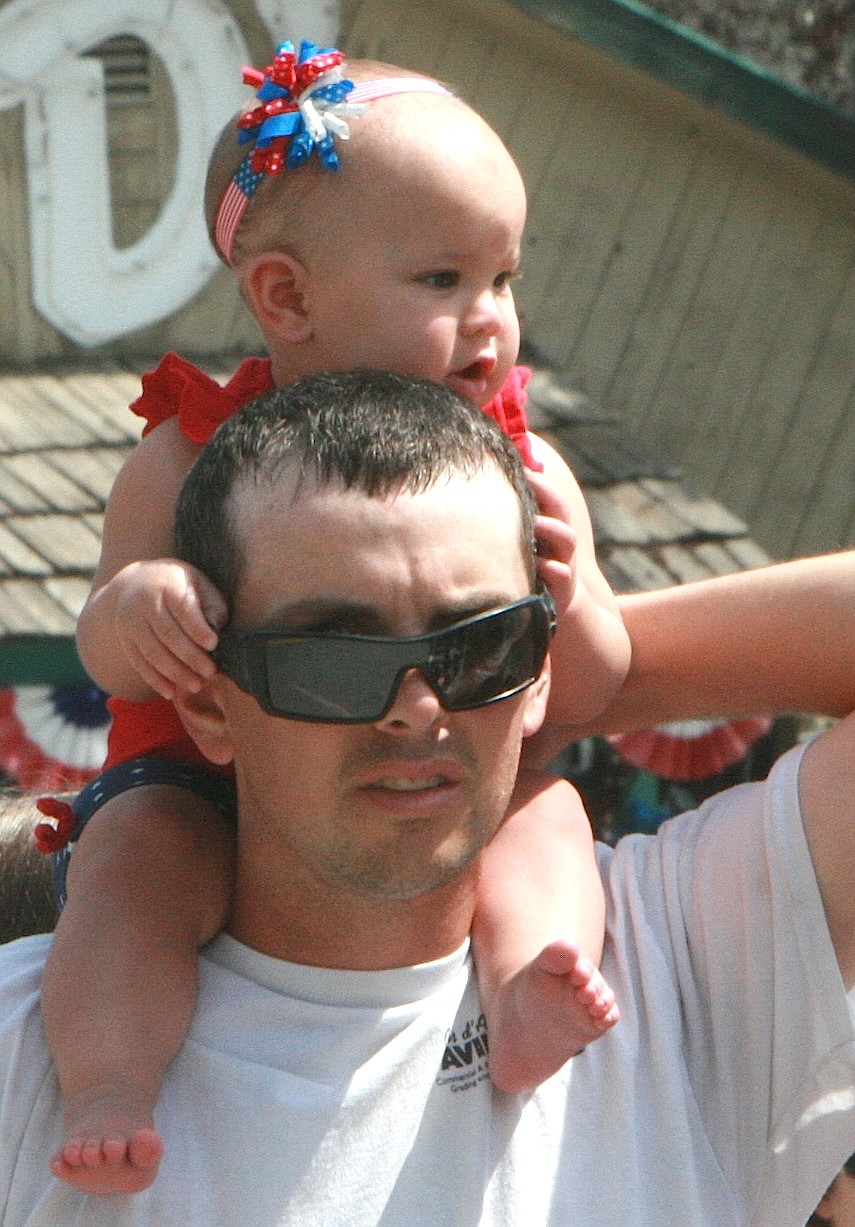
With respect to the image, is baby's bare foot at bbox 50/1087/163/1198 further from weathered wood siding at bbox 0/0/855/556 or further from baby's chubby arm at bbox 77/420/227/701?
weathered wood siding at bbox 0/0/855/556

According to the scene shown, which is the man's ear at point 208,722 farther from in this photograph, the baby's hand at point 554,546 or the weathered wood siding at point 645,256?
the weathered wood siding at point 645,256

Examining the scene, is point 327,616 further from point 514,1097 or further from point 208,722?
point 514,1097

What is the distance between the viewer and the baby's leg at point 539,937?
209 centimetres

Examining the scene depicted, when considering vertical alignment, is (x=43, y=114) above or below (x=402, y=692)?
below

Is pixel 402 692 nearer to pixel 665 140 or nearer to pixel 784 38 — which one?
pixel 665 140

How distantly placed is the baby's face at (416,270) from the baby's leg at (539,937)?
55 centimetres

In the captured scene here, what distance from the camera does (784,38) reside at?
446 inches

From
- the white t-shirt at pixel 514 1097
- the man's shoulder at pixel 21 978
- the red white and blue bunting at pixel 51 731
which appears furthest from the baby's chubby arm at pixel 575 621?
the red white and blue bunting at pixel 51 731

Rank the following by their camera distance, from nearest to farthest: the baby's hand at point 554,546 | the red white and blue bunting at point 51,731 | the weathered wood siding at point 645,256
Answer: the baby's hand at point 554,546 < the red white and blue bunting at point 51,731 < the weathered wood siding at point 645,256

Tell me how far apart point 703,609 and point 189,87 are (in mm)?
5990

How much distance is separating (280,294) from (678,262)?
→ 7029 mm

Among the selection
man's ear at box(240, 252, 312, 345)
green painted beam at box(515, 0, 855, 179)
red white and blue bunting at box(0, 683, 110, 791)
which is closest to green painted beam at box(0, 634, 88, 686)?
red white and blue bunting at box(0, 683, 110, 791)

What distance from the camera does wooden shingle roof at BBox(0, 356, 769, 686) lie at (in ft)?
21.9

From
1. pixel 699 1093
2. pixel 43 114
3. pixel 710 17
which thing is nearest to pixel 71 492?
pixel 43 114
